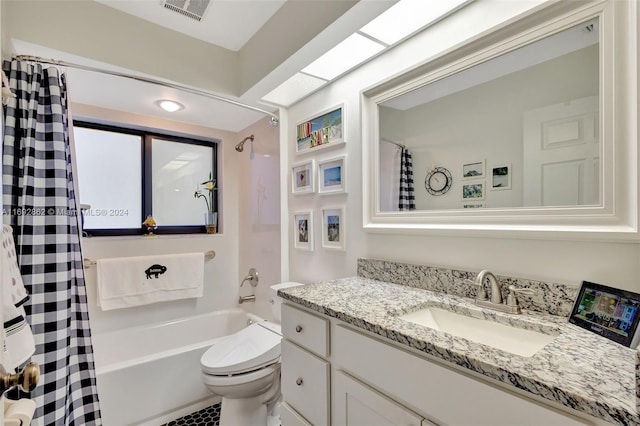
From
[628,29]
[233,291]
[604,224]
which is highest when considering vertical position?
[628,29]

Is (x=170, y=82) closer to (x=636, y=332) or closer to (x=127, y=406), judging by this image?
(x=127, y=406)

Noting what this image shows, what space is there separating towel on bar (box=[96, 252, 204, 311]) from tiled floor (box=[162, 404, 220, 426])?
2.76ft

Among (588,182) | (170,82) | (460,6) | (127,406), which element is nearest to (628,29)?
(588,182)

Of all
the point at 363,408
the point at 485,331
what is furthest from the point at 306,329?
the point at 485,331

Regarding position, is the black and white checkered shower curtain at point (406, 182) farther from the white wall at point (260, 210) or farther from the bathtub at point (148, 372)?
the bathtub at point (148, 372)

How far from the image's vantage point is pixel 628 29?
0.84 metres

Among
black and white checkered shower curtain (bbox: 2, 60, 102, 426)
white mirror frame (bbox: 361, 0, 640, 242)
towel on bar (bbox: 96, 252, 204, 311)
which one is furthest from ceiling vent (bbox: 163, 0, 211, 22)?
towel on bar (bbox: 96, 252, 204, 311)

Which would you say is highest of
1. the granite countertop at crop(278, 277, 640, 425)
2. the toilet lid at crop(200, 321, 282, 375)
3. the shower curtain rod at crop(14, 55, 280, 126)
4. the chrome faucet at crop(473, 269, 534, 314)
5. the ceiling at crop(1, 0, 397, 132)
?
the ceiling at crop(1, 0, 397, 132)

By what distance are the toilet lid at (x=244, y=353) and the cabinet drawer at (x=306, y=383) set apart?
35 centimetres

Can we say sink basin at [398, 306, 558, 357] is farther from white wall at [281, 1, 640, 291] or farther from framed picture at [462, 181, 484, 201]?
framed picture at [462, 181, 484, 201]

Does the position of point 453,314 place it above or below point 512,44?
below

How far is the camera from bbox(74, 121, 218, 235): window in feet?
7.55

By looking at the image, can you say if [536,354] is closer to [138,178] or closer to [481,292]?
[481,292]

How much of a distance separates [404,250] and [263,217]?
4.56 feet
